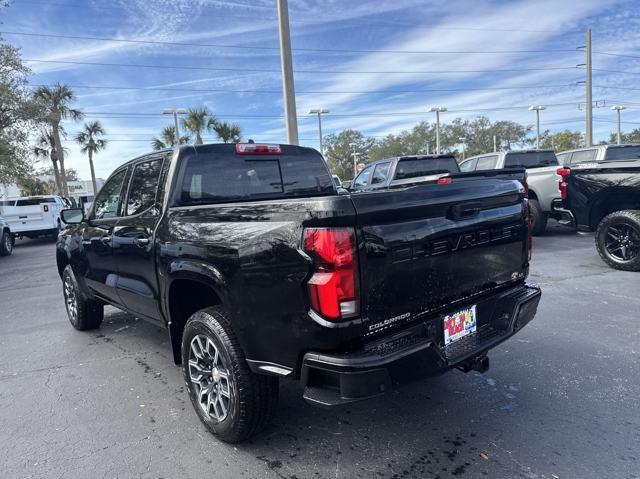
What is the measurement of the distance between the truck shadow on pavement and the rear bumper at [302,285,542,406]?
50cm

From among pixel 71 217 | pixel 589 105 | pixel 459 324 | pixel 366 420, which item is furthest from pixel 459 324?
pixel 589 105

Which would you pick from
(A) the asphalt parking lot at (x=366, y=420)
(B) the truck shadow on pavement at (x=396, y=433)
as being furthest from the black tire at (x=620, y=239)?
(B) the truck shadow on pavement at (x=396, y=433)

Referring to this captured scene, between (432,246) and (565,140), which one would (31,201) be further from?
(565,140)

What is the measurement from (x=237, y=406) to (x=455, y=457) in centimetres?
128

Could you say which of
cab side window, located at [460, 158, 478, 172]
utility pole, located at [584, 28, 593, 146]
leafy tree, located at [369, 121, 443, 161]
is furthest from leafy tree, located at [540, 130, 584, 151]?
cab side window, located at [460, 158, 478, 172]

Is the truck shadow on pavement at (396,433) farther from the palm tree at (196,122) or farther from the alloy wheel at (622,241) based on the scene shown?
the palm tree at (196,122)

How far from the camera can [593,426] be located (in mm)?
2836

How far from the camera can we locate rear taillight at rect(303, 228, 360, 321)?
2.15 m

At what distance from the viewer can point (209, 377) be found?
2.97 metres

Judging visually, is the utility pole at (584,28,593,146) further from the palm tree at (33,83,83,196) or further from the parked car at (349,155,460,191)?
the palm tree at (33,83,83,196)

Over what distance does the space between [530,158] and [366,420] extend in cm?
1141

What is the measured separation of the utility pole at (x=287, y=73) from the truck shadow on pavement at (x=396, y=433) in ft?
29.7

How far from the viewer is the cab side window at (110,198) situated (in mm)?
4242

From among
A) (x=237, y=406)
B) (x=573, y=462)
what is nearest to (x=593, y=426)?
(x=573, y=462)
